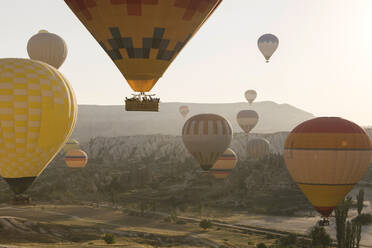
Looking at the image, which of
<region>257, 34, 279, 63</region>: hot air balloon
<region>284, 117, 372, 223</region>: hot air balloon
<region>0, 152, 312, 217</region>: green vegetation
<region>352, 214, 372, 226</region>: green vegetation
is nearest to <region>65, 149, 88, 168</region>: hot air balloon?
<region>0, 152, 312, 217</region>: green vegetation

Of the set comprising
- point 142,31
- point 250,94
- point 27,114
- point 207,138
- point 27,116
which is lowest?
point 27,116

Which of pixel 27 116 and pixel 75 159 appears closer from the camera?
pixel 27 116

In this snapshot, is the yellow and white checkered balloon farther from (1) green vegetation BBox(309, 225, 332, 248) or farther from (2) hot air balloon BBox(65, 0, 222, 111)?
(1) green vegetation BBox(309, 225, 332, 248)

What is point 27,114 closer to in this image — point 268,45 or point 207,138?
point 207,138

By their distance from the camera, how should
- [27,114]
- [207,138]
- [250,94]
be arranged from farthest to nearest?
[250,94] < [207,138] < [27,114]

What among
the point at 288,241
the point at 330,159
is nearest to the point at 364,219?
the point at 288,241
